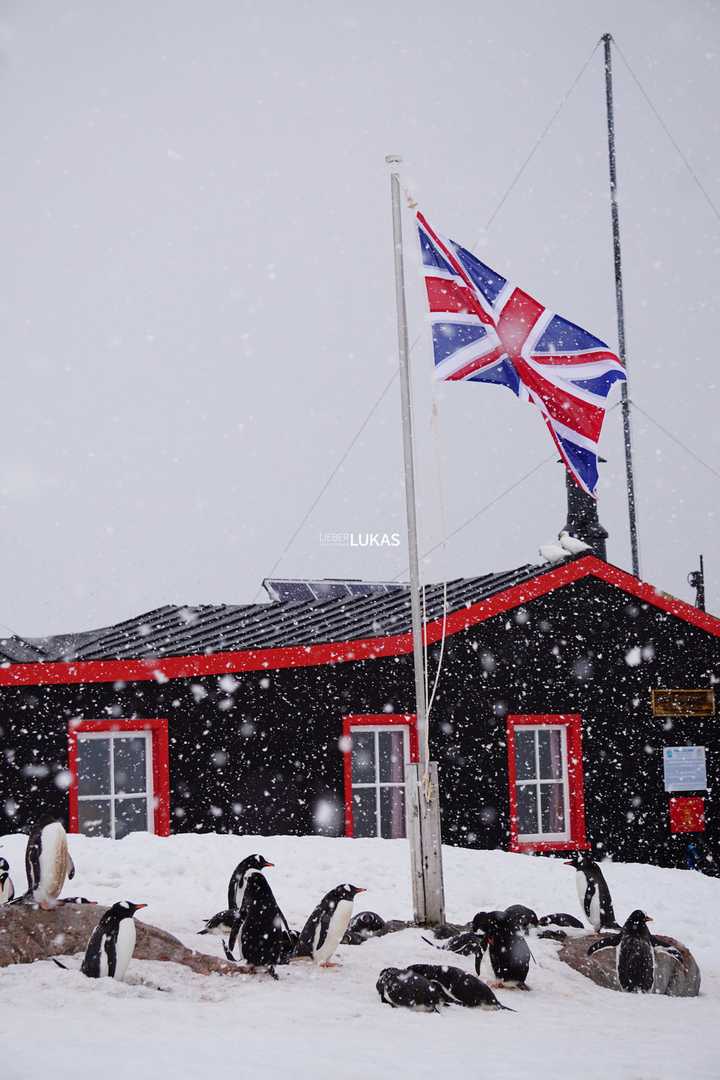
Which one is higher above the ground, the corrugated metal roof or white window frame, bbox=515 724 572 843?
the corrugated metal roof

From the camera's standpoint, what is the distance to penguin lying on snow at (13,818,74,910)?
30.3ft

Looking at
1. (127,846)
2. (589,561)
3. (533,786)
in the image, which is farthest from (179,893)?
(589,561)

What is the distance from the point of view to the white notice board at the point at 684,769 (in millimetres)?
16344

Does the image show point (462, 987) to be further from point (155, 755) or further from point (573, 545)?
point (573, 545)

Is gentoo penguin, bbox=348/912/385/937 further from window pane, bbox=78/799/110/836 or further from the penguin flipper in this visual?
window pane, bbox=78/799/110/836

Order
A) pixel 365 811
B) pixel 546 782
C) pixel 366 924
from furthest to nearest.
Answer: pixel 546 782, pixel 365 811, pixel 366 924

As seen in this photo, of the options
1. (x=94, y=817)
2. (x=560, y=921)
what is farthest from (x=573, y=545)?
(x=94, y=817)

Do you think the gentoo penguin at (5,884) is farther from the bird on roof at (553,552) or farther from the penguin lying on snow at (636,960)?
the bird on roof at (553,552)

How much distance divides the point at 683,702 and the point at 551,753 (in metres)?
1.96

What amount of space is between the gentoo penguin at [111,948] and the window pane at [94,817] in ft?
17.3

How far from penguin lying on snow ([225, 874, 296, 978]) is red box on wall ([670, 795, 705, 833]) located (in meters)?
8.65

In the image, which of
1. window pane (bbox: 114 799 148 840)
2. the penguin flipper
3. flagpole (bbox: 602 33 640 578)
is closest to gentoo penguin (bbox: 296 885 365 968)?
the penguin flipper

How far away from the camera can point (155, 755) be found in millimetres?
13453

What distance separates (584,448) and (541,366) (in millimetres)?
794
